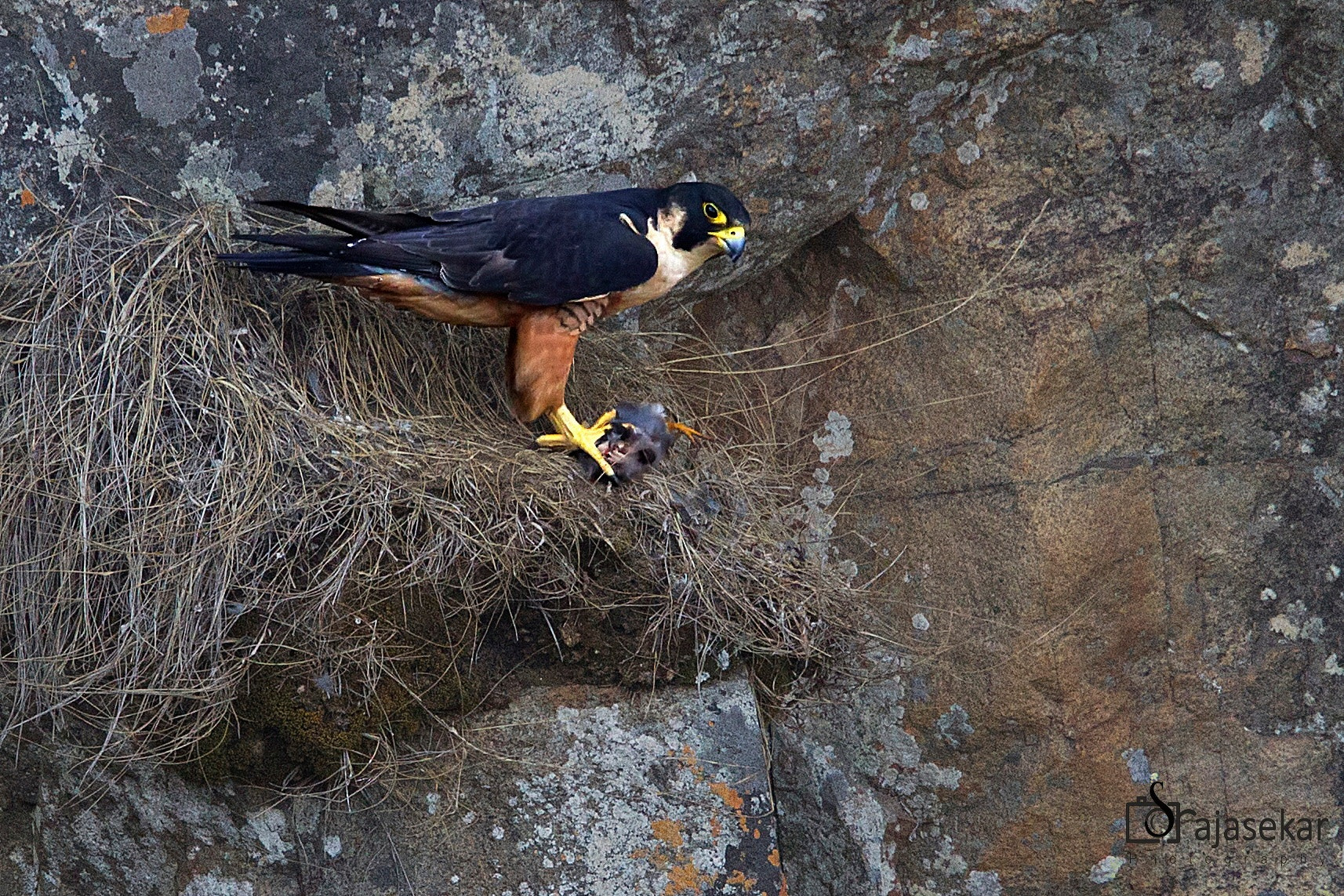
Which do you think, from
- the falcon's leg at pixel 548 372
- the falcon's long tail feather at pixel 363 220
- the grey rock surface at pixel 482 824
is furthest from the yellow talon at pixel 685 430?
the falcon's long tail feather at pixel 363 220

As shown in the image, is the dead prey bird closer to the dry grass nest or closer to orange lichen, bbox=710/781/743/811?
the dry grass nest

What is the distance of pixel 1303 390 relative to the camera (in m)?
2.87

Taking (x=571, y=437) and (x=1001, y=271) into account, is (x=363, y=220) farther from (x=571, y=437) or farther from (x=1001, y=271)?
(x=1001, y=271)

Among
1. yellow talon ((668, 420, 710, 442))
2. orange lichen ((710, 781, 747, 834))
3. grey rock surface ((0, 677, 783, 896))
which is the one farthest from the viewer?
yellow talon ((668, 420, 710, 442))

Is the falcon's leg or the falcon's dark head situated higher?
the falcon's dark head

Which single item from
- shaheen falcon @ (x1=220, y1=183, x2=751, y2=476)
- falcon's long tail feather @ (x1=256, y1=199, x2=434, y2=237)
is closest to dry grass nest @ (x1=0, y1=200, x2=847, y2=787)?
shaheen falcon @ (x1=220, y1=183, x2=751, y2=476)

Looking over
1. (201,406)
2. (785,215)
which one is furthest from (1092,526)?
(201,406)

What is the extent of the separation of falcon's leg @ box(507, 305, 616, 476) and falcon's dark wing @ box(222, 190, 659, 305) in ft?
0.26

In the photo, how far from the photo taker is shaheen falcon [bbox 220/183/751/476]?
2.44 meters

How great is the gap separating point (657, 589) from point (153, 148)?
5.14 ft

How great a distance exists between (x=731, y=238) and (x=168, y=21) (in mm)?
1412

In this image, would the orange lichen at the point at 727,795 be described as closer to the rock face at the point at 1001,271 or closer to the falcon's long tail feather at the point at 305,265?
the rock face at the point at 1001,271

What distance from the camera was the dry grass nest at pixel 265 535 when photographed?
2.39 m

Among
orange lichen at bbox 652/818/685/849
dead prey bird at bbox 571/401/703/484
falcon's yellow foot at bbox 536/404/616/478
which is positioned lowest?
orange lichen at bbox 652/818/685/849
